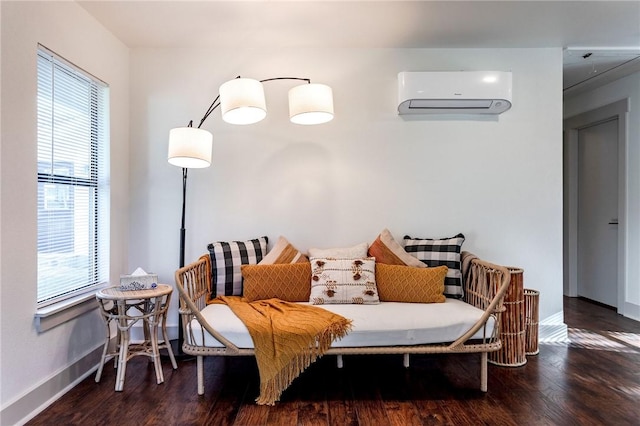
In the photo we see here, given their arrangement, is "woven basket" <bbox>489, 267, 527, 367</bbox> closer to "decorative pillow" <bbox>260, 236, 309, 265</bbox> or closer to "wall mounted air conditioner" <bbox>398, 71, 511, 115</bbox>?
"wall mounted air conditioner" <bbox>398, 71, 511, 115</bbox>

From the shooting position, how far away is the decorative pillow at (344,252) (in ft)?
9.11

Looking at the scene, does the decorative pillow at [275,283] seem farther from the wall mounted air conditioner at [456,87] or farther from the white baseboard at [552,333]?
the white baseboard at [552,333]

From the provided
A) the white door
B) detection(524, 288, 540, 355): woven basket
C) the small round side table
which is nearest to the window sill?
the small round side table

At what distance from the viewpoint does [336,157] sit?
3.01 meters

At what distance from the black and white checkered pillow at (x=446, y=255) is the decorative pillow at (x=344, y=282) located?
1.47 feet

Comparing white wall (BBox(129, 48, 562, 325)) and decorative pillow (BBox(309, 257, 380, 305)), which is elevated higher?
white wall (BBox(129, 48, 562, 325))

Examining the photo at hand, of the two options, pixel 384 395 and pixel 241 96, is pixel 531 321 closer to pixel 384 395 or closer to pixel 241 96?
pixel 384 395

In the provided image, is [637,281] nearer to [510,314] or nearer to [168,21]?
[510,314]

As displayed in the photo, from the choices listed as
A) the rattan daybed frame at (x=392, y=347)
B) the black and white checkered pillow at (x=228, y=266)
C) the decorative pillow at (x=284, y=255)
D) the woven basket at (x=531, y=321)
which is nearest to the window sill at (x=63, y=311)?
the rattan daybed frame at (x=392, y=347)

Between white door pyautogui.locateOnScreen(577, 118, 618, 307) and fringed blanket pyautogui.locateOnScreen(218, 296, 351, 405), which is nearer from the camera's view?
fringed blanket pyautogui.locateOnScreen(218, 296, 351, 405)

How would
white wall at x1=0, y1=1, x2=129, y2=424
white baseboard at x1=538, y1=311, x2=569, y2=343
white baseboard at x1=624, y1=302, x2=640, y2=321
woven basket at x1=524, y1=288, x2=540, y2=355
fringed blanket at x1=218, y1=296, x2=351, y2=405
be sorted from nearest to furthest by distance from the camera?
white wall at x1=0, y1=1, x2=129, y2=424 < fringed blanket at x1=218, y1=296, x2=351, y2=405 < woven basket at x1=524, y1=288, x2=540, y2=355 < white baseboard at x1=538, y1=311, x2=569, y2=343 < white baseboard at x1=624, y1=302, x2=640, y2=321

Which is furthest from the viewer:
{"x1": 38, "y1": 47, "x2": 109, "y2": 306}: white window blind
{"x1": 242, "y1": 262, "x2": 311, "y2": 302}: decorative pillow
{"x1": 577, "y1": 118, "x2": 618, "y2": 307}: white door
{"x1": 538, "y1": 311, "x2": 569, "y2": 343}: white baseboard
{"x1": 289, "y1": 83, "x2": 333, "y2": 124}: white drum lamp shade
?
{"x1": 577, "y1": 118, "x2": 618, "y2": 307}: white door

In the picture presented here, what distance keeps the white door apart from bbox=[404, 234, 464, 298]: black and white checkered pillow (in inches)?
97.5

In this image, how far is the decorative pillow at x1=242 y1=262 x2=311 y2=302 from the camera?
2516mm
